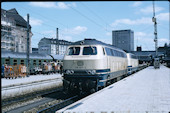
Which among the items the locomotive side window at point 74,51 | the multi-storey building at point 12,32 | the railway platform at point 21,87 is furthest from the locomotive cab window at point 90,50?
the multi-storey building at point 12,32

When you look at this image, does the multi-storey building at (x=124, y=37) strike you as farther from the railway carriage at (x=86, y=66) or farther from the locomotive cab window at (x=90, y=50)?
the locomotive cab window at (x=90, y=50)

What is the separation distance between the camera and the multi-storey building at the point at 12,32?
6014cm

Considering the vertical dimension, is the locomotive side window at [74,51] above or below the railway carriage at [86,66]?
above

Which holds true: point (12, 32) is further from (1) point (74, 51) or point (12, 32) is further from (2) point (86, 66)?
(2) point (86, 66)

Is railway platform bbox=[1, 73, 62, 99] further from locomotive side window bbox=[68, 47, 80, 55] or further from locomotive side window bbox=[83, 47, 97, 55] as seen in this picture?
locomotive side window bbox=[83, 47, 97, 55]

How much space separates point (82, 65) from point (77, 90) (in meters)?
1.60

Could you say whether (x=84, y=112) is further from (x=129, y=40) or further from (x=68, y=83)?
(x=129, y=40)

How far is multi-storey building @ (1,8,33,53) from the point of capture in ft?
197

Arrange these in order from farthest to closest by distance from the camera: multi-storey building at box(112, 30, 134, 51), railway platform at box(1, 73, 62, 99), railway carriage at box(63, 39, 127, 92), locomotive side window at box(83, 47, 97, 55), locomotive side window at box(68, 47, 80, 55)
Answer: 1. multi-storey building at box(112, 30, 134, 51)
2. railway platform at box(1, 73, 62, 99)
3. locomotive side window at box(68, 47, 80, 55)
4. locomotive side window at box(83, 47, 97, 55)
5. railway carriage at box(63, 39, 127, 92)

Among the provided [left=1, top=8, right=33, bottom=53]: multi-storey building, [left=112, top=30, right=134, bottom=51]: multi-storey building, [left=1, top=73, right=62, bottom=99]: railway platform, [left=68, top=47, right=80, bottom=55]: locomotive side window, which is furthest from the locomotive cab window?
Result: [left=112, top=30, right=134, bottom=51]: multi-storey building

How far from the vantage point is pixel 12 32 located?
64.7 metres

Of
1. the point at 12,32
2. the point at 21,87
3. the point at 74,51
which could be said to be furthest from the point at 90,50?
the point at 12,32

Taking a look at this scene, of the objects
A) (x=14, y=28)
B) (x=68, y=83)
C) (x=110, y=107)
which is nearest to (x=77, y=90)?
(x=68, y=83)

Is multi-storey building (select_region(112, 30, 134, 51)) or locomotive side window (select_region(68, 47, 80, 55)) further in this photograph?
multi-storey building (select_region(112, 30, 134, 51))
